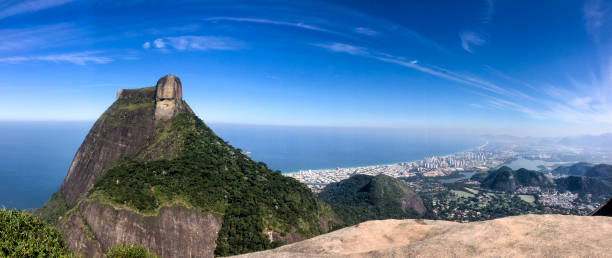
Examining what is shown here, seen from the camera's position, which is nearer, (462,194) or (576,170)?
(462,194)

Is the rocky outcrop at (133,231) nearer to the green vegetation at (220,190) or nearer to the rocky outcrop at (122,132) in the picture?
the green vegetation at (220,190)

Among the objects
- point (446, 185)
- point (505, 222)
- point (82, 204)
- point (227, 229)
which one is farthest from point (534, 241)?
point (446, 185)

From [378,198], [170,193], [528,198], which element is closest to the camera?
[170,193]

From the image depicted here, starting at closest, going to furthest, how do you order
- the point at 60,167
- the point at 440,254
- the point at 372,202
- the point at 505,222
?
1. the point at 440,254
2. the point at 505,222
3. the point at 372,202
4. the point at 60,167

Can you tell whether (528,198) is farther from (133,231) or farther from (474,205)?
(133,231)

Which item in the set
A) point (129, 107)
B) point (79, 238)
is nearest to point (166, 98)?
point (129, 107)

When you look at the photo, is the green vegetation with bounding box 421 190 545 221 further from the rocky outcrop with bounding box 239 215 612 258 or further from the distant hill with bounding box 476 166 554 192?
the rocky outcrop with bounding box 239 215 612 258

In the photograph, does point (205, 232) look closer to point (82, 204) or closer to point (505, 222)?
point (82, 204)
